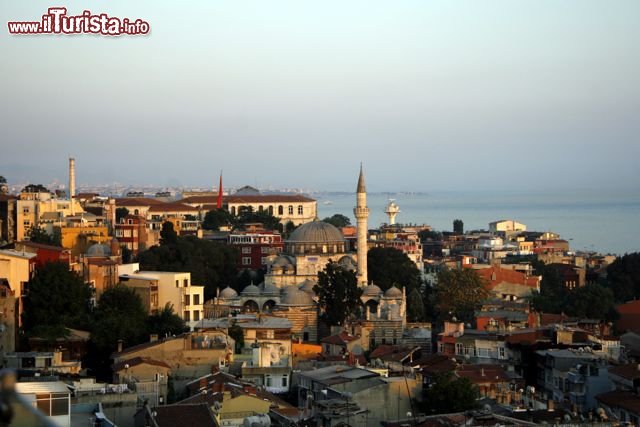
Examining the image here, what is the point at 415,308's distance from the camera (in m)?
28.0

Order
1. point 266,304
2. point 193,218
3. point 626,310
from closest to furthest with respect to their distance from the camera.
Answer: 1. point 626,310
2. point 266,304
3. point 193,218

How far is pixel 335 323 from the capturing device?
25.2 meters

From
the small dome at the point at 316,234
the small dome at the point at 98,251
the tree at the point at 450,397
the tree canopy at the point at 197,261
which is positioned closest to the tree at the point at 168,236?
the tree canopy at the point at 197,261

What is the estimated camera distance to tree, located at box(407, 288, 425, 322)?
90.8 feet

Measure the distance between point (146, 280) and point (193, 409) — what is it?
14.1 m

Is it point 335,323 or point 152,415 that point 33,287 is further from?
point 152,415

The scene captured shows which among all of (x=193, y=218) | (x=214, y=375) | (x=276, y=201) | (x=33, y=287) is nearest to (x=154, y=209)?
(x=193, y=218)

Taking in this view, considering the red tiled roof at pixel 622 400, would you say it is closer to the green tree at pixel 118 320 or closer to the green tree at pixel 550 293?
the green tree at pixel 118 320

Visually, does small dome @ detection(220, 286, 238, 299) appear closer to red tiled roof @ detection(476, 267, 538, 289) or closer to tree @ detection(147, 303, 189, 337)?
tree @ detection(147, 303, 189, 337)

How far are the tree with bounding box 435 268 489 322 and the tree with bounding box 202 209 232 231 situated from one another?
18.1 metres

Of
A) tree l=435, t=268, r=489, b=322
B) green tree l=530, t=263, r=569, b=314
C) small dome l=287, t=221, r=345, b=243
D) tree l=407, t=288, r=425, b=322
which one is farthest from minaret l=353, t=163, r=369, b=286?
green tree l=530, t=263, r=569, b=314

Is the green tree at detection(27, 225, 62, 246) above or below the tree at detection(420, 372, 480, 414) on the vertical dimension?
above

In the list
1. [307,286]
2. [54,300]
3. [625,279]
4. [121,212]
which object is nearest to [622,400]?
[54,300]

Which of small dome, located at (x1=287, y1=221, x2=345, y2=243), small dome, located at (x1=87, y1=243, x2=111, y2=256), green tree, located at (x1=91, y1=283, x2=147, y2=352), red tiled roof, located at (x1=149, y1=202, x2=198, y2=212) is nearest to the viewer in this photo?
green tree, located at (x1=91, y1=283, x2=147, y2=352)
